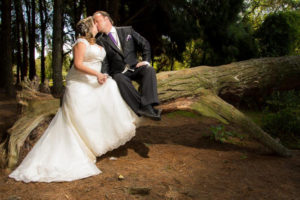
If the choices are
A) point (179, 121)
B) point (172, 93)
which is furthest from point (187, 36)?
point (172, 93)

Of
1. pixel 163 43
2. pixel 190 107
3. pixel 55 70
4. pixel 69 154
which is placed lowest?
pixel 69 154

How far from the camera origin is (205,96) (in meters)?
4.36

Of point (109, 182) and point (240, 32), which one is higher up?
point (240, 32)

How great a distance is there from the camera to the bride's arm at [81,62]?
3469 millimetres

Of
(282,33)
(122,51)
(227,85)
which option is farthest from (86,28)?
(282,33)

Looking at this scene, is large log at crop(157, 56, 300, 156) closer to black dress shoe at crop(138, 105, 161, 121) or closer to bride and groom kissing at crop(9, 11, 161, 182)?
black dress shoe at crop(138, 105, 161, 121)

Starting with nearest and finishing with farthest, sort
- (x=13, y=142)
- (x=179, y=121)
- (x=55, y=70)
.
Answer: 1. (x=13, y=142)
2. (x=179, y=121)
3. (x=55, y=70)

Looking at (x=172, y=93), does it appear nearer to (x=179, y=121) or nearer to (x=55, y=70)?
(x=179, y=121)

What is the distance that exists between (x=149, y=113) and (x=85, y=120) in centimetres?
95

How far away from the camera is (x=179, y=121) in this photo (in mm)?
6535

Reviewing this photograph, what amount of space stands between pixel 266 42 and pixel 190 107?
6.29 meters

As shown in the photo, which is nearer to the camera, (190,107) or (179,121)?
(190,107)

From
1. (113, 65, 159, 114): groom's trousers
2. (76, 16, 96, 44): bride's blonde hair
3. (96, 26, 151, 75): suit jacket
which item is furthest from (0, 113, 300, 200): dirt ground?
(76, 16, 96, 44): bride's blonde hair

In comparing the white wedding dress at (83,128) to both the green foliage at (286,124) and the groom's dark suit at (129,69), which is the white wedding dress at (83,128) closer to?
the groom's dark suit at (129,69)
